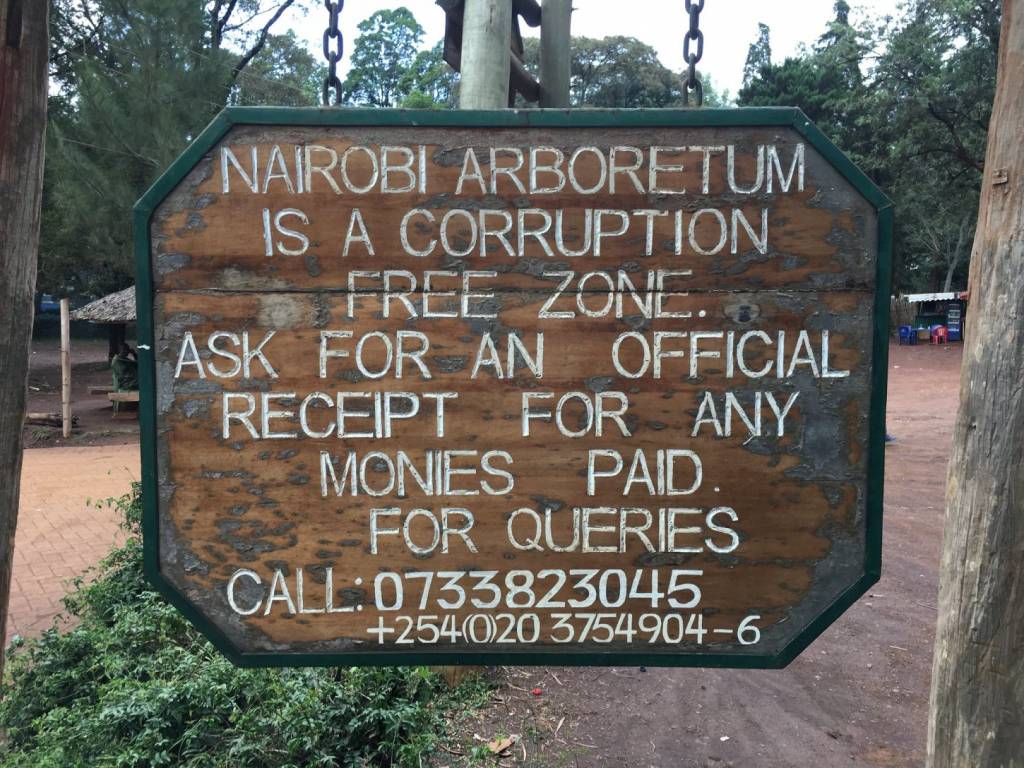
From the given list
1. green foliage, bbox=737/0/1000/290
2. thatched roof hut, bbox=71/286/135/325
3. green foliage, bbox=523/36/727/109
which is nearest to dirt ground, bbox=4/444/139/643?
thatched roof hut, bbox=71/286/135/325

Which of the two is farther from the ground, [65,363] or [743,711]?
[65,363]

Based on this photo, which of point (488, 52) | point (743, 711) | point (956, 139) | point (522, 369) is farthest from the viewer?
point (956, 139)

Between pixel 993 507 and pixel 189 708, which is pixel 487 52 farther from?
pixel 189 708

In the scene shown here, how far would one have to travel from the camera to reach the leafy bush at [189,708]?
11.9 feet

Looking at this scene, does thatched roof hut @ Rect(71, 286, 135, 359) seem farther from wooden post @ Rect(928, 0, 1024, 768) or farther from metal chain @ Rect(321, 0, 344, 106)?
wooden post @ Rect(928, 0, 1024, 768)

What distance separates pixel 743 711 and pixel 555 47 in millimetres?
3766

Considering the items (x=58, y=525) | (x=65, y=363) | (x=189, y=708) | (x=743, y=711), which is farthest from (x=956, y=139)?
(x=189, y=708)

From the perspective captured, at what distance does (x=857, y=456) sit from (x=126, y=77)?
1698 cm

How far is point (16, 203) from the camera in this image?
193 centimetres

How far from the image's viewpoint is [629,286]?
1.83m

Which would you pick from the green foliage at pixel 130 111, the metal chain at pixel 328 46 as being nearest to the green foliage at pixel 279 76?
the green foliage at pixel 130 111

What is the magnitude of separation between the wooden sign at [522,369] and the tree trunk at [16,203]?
39cm

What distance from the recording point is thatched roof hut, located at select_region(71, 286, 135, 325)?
14.4 m

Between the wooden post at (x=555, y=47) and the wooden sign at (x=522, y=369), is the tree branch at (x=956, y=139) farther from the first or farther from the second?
the wooden sign at (x=522, y=369)
